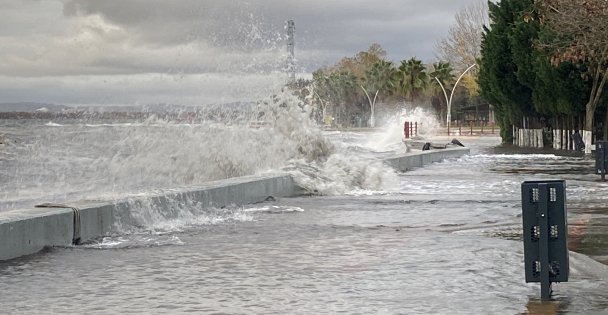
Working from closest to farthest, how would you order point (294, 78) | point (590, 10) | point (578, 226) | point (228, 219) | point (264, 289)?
point (264, 289)
point (578, 226)
point (228, 219)
point (294, 78)
point (590, 10)

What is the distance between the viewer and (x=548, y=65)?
44.5 meters

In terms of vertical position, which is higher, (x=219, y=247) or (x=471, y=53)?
(x=471, y=53)

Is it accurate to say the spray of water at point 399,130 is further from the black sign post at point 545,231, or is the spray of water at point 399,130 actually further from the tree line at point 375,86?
the black sign post at point 545,231


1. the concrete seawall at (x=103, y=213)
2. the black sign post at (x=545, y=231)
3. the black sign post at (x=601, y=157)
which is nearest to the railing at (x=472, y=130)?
the black sign post at (x=601, y=157)

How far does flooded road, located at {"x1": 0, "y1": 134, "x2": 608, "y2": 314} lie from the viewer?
825cm

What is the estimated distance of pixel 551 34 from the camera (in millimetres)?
39875

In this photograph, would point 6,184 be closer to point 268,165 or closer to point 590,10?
point 268,165

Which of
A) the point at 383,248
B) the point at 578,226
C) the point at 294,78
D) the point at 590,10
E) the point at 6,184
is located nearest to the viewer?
the point at 383,248

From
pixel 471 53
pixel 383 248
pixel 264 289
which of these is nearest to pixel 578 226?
pixel 383 248

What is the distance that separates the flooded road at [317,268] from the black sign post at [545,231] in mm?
234

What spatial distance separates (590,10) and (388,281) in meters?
22.7

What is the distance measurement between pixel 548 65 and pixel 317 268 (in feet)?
118

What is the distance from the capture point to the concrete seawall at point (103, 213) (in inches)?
444

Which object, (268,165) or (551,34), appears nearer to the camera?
(268,165)
